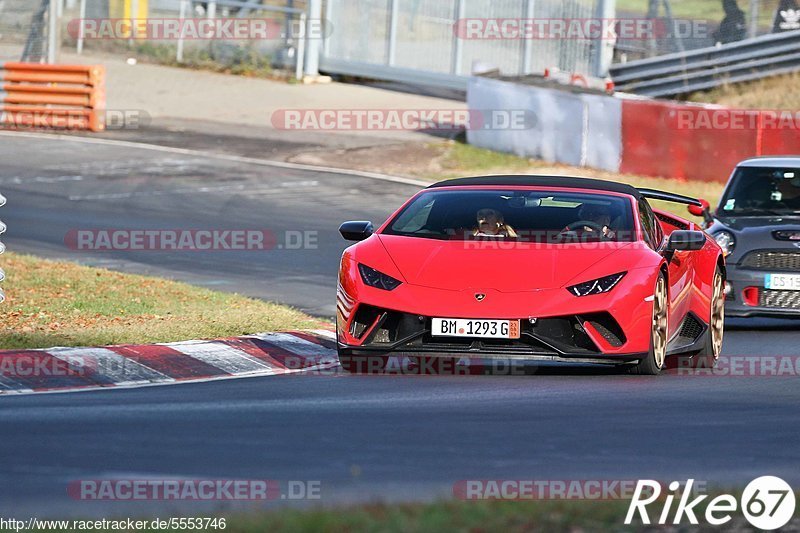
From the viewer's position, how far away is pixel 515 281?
946 cm

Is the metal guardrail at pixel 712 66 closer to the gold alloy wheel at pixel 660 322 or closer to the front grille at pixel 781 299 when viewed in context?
the front grille at pixel 781 299

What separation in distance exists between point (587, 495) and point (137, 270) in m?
10.7

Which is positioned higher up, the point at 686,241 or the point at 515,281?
the point at 686,241

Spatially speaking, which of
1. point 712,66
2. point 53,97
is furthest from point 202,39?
point 712,66

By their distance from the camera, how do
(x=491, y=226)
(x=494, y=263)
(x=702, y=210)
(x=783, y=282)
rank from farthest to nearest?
(x=702, y=210) → (x=783, y=282) → (x=491, y=226) → (x=494, y=263)

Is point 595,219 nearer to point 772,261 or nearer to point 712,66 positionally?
point 772,261

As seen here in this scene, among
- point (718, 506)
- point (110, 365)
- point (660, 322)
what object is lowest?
point (110, 365)

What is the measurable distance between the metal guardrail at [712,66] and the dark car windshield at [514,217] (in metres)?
22.6

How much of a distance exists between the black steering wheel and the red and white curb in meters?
1.86

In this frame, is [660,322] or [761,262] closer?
[660,322]

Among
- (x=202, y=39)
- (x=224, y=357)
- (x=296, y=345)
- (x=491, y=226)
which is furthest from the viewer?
(x=202, y=39)

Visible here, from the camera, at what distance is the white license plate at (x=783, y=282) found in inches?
527

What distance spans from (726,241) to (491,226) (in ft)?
13.5

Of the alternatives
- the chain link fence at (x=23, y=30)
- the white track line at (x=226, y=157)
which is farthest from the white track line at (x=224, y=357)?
the chain link fence at (x=23, y=30)
